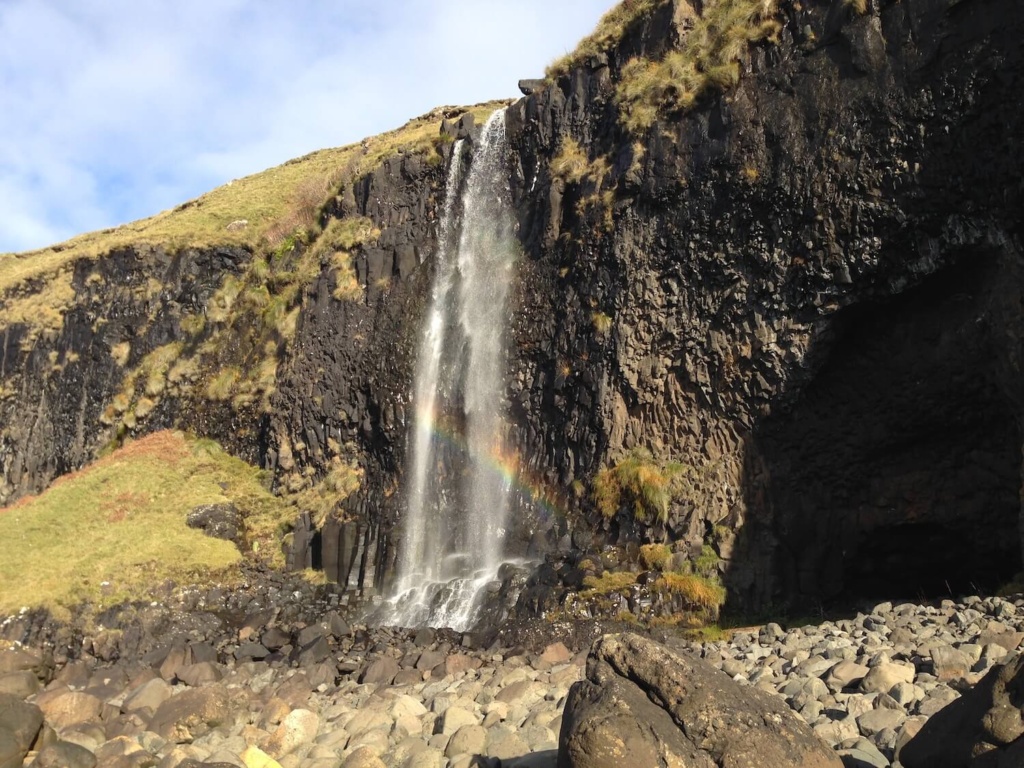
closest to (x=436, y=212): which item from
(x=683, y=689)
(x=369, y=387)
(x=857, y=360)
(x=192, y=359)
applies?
(x=369, y=387)

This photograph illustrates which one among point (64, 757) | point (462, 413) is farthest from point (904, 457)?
point (64, 757)

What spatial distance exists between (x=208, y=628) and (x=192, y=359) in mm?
17185

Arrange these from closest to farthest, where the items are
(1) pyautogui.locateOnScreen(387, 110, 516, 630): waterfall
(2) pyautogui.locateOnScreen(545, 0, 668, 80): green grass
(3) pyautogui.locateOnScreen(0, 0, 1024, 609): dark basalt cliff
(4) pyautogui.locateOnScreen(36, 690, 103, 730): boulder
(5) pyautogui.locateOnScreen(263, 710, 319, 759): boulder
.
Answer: (5) pyautogui.locateOnScreen(263, 710, 319, 759): boulder, (4) pyautogui.locateOnScreen(36, 690, 103, 730): boulder, (3) pyautogui.locateOnScreen(0, 0, 1024, 609): dark basalt cliff, (1) pyautogui.locateOnScreen(387, 110, 516, 630): waterfall, (2) pyautogui.locateOnScreen(545, 0, 668, 80): green grass

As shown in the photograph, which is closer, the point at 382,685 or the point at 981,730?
the point at 981,730

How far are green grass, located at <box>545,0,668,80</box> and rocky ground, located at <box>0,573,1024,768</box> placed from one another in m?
17.7

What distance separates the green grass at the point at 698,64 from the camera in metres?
20.2

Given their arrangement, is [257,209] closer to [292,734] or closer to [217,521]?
[217,521]

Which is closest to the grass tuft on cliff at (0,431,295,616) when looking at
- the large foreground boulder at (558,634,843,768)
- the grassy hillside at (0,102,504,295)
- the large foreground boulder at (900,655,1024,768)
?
the grassy hillside at (0,102,504,295)

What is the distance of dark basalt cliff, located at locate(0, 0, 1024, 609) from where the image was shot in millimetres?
16297

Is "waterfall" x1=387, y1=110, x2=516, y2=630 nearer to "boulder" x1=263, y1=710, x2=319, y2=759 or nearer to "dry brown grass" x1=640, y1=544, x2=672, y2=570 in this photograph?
"dry brown grass" x1=640, y1=544, x2=672, y2=570

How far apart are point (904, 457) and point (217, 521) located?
786 inches

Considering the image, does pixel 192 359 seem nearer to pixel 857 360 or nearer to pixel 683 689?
pixel 857 360

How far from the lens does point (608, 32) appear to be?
2502 centimetres

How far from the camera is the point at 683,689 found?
25.4ft
